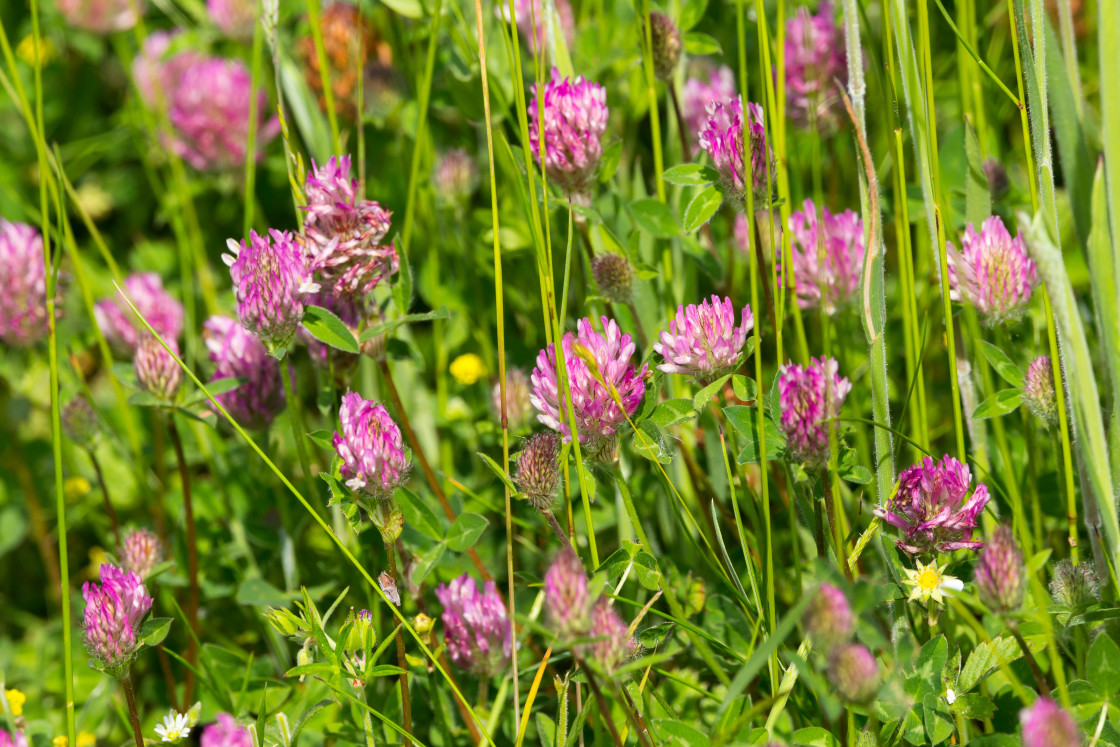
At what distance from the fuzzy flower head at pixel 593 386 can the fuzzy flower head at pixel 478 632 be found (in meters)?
0.29

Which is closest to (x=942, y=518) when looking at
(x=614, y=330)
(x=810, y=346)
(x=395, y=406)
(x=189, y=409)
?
(x=614, y=330)

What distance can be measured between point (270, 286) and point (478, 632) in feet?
A: 1.69

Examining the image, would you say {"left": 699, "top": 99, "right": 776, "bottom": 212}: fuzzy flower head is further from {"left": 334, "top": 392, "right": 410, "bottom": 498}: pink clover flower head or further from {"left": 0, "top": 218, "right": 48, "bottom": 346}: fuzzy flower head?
{"left": 0, "top": 218, "right": 48, "bottom": 346}: fuzzy flower head

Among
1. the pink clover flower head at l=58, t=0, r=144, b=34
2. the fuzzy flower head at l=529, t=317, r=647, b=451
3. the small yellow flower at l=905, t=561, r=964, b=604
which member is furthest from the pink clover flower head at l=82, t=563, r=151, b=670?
the pink clover flower head at l=58, t=0, r=144, b=34

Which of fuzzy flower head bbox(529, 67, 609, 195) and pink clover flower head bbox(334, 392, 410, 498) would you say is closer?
pink clover flower head bbox(334, 392, 410, 498)

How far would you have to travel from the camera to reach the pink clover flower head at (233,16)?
95.2 inches

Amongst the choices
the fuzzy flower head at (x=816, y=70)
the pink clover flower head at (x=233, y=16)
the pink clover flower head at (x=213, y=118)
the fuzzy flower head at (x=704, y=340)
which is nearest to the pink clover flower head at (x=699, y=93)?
the fuzzy flower head at (x=816, y=70)

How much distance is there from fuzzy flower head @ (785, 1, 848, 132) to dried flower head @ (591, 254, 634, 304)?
67cm

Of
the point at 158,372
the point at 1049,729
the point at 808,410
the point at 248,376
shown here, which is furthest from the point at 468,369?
the point at 1049,729

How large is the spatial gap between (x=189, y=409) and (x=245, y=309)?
0.53 meters

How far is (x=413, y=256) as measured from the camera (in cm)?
207

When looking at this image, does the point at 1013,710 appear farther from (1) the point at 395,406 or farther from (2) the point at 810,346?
(1) the point at 395,406

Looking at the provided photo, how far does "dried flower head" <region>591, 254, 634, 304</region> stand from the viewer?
1.36 meters

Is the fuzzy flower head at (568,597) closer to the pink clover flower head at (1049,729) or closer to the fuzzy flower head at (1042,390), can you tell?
the pink clover flower head at (1049,729)
